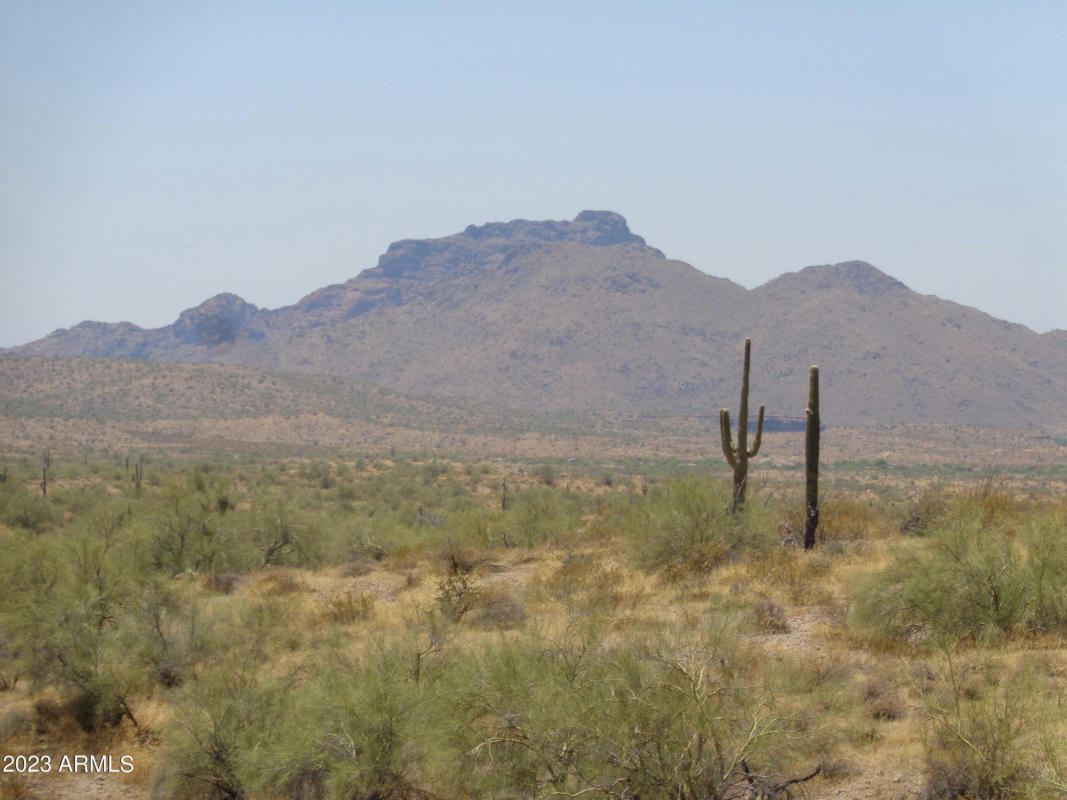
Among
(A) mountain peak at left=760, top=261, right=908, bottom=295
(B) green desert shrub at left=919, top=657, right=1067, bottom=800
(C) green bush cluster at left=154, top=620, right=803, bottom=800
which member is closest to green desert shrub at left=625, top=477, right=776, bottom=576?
(C) green bush cluster at left=154, top=620, right=803, bottom=800

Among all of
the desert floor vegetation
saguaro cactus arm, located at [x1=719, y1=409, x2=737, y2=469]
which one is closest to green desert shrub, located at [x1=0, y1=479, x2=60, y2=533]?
the desert floor vegetation

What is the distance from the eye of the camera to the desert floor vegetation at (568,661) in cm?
794

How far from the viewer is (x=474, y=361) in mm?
177375

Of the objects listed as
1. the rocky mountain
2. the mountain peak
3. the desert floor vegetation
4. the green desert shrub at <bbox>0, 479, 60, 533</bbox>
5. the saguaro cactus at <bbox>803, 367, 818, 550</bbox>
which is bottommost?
the green desert shrub at <bbox>0, 479, 60, 533</bbox>

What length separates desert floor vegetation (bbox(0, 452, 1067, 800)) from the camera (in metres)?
7.94

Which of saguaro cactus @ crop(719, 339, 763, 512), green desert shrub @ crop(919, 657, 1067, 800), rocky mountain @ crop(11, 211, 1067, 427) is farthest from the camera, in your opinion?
rocky mountain @ crop(11, 211, 1067, 427)

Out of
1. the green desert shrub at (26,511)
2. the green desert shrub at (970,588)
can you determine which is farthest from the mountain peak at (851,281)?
the green desert shrub at (970,588)

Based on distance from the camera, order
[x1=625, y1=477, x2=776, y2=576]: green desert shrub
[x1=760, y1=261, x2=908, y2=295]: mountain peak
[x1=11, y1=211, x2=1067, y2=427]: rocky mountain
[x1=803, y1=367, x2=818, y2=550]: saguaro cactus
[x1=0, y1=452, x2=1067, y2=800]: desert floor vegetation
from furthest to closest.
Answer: [x1=760, y1=261, x2=908, y2=295]: mountain peak, [x1=11, y1=211, x2=1067, y2=427]: rocky mountain, [x1=803, y1=367, x2=818, y2=550]: saguaro cactus, [x1=625, y1=477, x2=776, y2=576]: green desert shrub, [x1=0, y1=452, x2=1067, y2=800]: desert floor vegetation

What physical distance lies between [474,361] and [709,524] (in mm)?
159603

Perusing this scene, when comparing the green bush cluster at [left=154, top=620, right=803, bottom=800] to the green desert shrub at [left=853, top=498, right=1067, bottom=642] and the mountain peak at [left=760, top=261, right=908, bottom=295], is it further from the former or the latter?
the mountain peak at [left=760, top=261, right=908, bottom=295]

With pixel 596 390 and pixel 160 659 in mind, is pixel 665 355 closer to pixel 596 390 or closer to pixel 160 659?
pixel 596 390

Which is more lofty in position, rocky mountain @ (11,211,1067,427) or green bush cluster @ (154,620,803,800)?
rocky mountain @ (11,211,1067,427)

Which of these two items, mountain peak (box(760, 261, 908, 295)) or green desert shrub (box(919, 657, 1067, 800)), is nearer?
green desert shrub (box(919, 657, 1067, 800))

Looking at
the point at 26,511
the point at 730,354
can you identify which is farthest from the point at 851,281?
the point at 26,511
